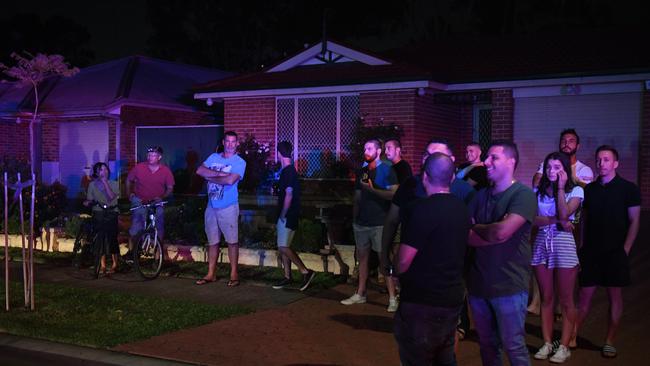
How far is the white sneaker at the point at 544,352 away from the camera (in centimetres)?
628

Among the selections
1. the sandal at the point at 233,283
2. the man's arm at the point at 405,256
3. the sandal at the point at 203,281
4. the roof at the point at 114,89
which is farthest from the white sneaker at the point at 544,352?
the roof at the point at 114,89

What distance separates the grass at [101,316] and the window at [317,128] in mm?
7187

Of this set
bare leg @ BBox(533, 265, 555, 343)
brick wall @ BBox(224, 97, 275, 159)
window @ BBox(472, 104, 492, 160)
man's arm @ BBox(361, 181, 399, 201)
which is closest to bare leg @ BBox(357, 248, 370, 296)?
man's arm @ BBox(361, 181, 399, 201)

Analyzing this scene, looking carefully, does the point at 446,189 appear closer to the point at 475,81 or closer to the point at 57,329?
the point at 57,329

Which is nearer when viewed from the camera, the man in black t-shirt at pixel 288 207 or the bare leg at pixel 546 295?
the bare leg at pixel 546 295

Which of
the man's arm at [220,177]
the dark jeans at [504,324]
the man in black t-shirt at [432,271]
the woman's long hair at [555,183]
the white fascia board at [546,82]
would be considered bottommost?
the dark jeans at [504,324]

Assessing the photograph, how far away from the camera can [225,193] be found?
9664 millimetres

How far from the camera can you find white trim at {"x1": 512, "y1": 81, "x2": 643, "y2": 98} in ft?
42.6

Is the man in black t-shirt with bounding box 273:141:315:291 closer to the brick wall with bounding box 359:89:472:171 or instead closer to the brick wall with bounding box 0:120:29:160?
the brick wall with bounding box 359:89:472:171

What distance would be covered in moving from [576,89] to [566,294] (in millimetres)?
8251

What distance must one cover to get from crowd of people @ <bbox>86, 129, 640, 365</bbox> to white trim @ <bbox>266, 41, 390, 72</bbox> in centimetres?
609

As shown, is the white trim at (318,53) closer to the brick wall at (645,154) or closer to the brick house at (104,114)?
the brick house at (104,114)

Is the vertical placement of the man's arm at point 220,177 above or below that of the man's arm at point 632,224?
above

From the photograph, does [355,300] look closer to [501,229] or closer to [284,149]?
[284,149]
